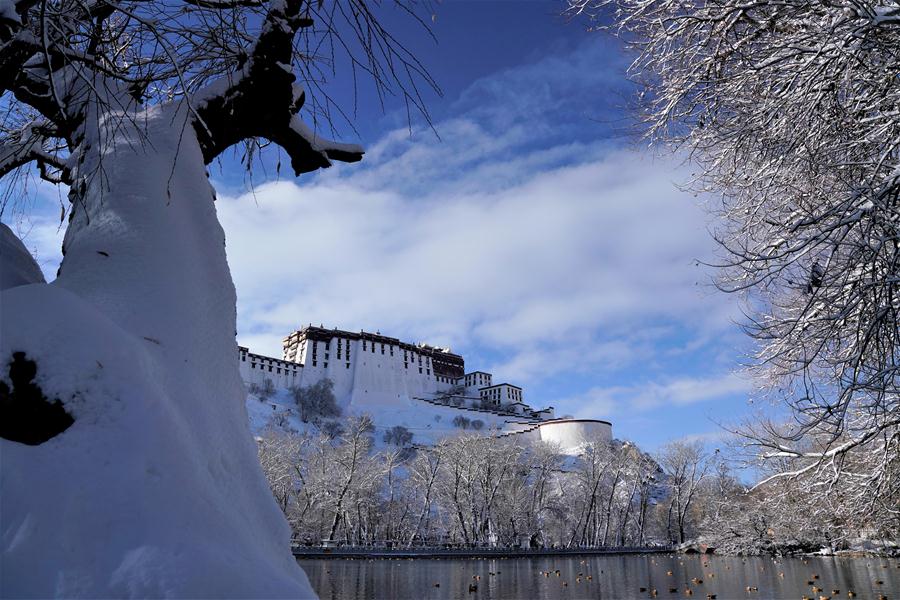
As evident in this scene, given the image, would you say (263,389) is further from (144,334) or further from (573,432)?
(144,334)

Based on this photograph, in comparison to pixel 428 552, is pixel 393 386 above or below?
above

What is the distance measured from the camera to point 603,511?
161 ft

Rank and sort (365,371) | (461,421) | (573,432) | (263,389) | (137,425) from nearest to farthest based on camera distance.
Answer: (137,425), (573,432), (263,389), (461,421), (365,371)

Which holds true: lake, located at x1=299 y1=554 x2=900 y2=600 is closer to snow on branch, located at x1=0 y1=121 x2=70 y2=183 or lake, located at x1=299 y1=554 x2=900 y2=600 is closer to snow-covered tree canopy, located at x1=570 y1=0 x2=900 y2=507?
snow-covered tree canopy, located at x1=570 y1=0 x2=900 y2=507

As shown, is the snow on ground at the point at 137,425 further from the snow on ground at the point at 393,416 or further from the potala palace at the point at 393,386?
the potala palace at the point at 393,386

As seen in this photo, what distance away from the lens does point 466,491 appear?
4056 centimetres

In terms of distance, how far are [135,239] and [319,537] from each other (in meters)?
41.4

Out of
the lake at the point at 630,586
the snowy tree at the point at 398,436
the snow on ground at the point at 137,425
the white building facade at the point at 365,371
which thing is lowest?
the lake at the point at 630,586

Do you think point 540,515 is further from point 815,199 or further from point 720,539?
point 815,199

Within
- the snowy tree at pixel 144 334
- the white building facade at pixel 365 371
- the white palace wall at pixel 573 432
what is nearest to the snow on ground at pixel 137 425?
the snowy tree at pixel 144 334

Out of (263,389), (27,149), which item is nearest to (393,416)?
(263,389)

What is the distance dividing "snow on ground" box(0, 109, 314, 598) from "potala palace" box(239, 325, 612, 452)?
76875mm

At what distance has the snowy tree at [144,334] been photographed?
Result: 185 cm

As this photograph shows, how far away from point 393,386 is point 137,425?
9075cm
